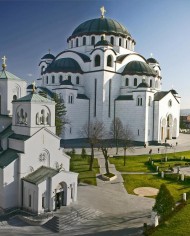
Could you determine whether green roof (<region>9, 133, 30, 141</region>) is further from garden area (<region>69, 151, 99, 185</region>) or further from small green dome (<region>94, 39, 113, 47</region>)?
small green dome (<region>94, 39, 113, 47</region>)

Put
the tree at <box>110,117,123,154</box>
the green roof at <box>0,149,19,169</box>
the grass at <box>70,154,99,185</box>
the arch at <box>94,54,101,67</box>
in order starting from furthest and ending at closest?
the arch at <box>94,54,101,67</box>
the tree at <box>110,117,123,154</box>
the grass at <box>70,154,99,185</box>
the green roof at <box>0,149,19,169</box>

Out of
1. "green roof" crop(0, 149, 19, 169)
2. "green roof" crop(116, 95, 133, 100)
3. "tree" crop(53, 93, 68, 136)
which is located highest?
"green roof" crop(116, 95, 133, 100)

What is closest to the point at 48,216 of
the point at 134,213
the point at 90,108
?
the point at 134,213

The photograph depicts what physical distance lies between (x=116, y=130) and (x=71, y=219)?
24543 millimetres

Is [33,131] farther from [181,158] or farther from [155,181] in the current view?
[181,158]

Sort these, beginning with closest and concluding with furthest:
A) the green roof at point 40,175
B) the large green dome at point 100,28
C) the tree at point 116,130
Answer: the green roof at point 40,175 → the tree at point 116,130 → the large green dome at point 100,28

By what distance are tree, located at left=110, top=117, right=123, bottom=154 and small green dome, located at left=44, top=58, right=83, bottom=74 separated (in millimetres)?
10644

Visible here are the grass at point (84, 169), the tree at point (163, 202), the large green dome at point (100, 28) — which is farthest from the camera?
the large green dome at point (100, 28)

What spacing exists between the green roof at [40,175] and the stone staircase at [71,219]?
2335 millimetres

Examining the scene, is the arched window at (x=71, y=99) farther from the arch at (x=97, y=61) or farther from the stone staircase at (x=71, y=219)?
the stone staircase at (x=71, y=219)

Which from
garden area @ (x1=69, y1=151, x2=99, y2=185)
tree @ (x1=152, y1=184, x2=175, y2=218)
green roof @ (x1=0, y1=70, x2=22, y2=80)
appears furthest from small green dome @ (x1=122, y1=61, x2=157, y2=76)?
tree @ (x1=152, y1=184, x2=175, y2=218)

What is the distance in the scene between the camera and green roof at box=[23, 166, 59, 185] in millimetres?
17062

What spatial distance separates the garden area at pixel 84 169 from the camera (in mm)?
24594

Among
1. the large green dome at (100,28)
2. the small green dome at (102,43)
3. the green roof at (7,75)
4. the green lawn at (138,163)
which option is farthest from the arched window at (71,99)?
the green roof at (7,75)
